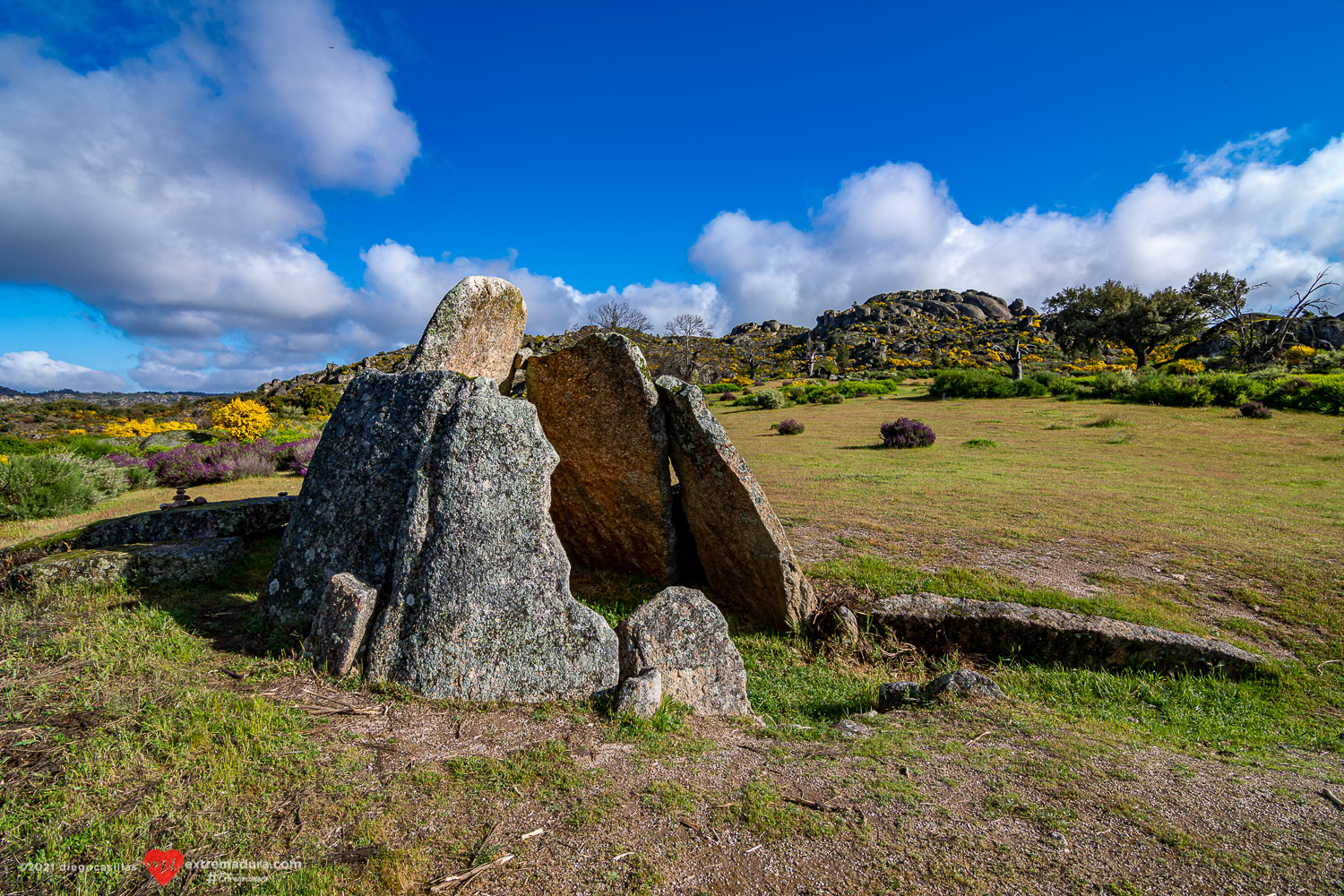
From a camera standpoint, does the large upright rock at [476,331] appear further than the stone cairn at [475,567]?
Yes

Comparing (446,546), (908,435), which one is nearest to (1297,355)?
(908,435)

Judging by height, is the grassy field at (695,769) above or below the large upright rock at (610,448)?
below

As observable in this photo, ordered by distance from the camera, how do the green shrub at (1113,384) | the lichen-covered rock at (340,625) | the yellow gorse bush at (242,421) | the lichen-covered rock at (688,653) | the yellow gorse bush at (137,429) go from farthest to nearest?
the green shrub at (1113,384), the yellow gorse bush at (137,429), the yellow gorse bush at (242,421), the lichen-covered rock at (688,653), the lichen-covered rock at (340,625)

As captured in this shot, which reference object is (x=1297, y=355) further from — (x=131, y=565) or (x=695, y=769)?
(x=131, y=565)

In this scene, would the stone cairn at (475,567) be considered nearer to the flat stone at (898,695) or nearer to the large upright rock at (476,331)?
the large upright rock at (476,331)

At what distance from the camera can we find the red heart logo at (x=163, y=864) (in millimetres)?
2453

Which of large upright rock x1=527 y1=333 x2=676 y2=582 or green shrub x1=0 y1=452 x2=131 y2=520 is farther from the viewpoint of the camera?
green shrub x1=0 y1=452 x2=131 y2=520

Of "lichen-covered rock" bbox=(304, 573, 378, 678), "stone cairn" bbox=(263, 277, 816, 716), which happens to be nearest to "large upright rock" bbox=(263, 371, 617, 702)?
"stone cairn" bbox=(263, 277, 816, 716)

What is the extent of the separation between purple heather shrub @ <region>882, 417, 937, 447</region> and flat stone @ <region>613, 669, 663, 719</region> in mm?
17248

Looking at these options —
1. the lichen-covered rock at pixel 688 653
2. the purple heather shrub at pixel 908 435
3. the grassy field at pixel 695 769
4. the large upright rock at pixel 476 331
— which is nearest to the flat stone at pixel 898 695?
the grassy field at pixel 695 769

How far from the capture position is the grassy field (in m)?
2.70

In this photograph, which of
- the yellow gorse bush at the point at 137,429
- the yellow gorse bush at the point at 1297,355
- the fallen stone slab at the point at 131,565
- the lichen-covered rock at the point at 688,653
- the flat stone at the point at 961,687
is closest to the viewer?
the lichen-covered rock at the point at 688,653

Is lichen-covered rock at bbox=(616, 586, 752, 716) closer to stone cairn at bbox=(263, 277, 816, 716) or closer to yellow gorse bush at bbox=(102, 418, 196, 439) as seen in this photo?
stone cairn at bbox=(263, 277, 816, 716)

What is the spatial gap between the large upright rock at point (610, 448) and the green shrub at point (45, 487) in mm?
8577
